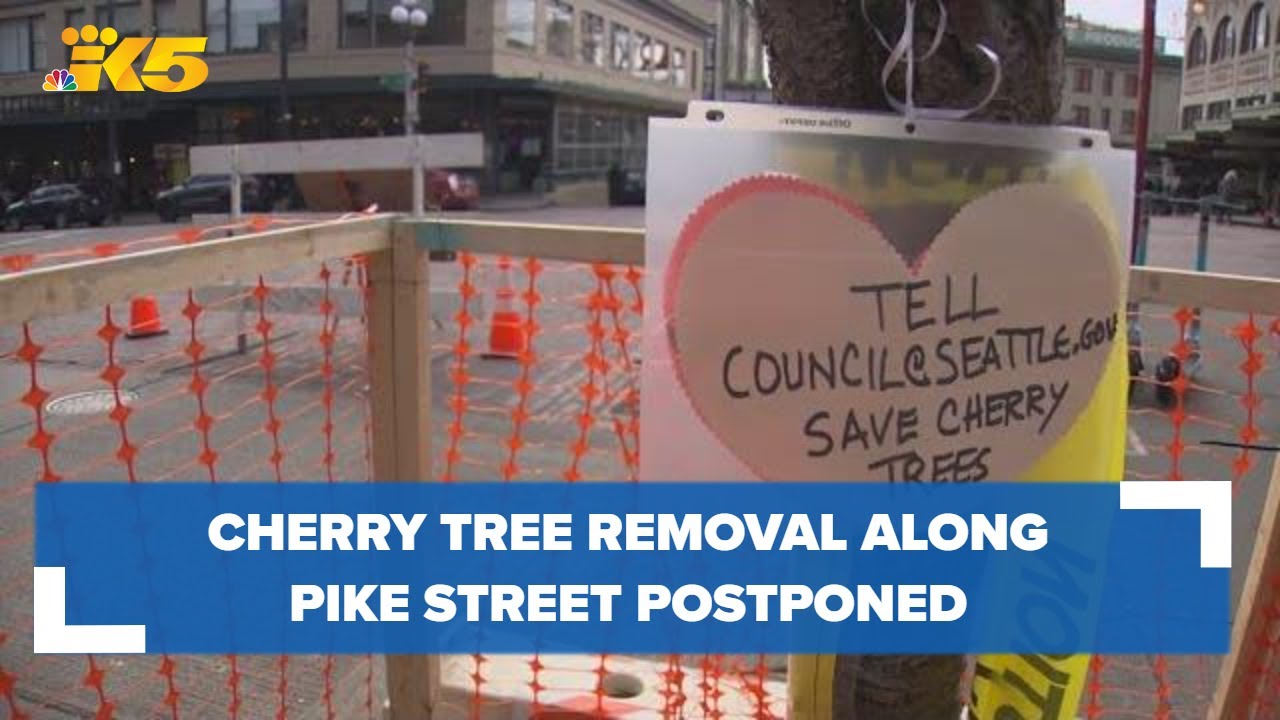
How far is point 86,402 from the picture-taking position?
864 cm

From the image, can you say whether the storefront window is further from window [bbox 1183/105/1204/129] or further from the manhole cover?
the manhole cover

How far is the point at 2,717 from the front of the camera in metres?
3.73

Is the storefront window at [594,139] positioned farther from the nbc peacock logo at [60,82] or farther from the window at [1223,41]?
the window at [1223,41]

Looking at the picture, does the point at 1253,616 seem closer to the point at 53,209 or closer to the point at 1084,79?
the point at 53,209

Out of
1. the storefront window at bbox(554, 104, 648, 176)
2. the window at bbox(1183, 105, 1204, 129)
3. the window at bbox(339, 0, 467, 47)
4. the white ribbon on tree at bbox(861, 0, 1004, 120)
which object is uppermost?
the window at bbox(339, 0, 467, 47)

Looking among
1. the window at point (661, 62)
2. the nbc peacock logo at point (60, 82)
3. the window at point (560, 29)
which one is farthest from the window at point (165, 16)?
the window at point (661, 62)

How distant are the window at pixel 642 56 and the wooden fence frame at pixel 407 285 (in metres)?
54.2

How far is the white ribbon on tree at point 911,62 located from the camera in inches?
60.5

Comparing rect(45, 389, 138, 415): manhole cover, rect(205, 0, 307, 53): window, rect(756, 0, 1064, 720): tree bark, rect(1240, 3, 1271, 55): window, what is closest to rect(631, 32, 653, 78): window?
rect(205, 0, 307, 53): window

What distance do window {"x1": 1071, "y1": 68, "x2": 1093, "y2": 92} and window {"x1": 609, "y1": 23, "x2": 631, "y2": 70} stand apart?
3635 cm

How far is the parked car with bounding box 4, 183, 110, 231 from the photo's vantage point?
32.3m

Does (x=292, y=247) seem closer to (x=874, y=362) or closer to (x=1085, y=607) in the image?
(x=874, y=362)

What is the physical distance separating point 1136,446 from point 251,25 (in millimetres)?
42547

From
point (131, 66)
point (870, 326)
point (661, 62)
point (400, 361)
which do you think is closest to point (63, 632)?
point (400, 361)
